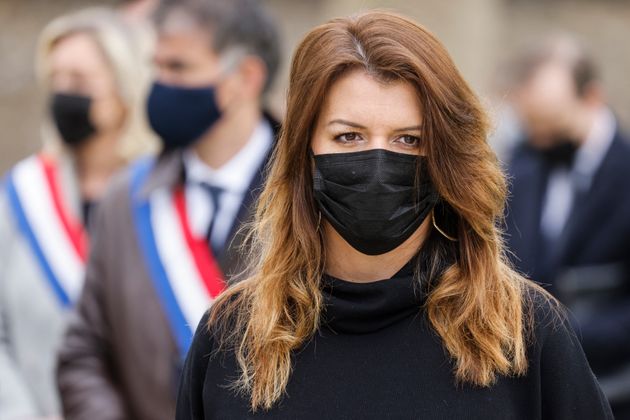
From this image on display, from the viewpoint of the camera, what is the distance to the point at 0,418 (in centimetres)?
428

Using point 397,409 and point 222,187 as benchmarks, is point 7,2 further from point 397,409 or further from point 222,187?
point 397,409

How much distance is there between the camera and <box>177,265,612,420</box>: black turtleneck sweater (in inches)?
101

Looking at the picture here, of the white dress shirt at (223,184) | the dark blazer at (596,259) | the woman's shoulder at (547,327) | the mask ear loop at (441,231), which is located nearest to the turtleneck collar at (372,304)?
the mask ear loop at (441,231)

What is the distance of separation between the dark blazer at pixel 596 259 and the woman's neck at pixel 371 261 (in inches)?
92.7

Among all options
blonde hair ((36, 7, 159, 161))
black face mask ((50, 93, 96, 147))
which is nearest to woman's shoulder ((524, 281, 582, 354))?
blonde hair ((36, 7, 159, 161))

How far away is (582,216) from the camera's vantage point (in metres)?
5.35

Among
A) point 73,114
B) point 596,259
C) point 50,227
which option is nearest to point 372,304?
point 50,227

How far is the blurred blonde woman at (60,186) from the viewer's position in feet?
14.9

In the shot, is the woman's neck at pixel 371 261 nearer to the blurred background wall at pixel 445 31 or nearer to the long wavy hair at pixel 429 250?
the long wavy hair at pixel 429 250

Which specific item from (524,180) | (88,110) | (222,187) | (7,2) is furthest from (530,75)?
(7,2)

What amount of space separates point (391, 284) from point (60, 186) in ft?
8.16

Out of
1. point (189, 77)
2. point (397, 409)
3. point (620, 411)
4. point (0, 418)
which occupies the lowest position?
point (620, 411)

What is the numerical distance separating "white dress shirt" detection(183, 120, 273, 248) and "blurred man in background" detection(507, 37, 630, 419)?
1.29 metres

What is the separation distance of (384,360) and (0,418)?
207 centimetres
